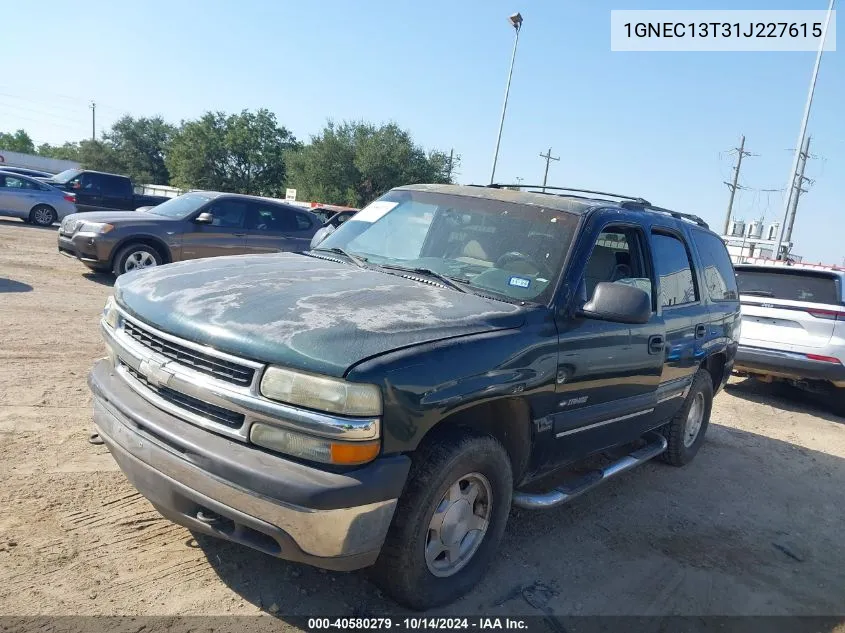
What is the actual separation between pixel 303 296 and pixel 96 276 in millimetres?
9157

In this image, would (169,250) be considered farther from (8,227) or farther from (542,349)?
(8,227)

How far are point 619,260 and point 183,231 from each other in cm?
807

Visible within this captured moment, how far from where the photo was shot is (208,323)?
2.70 metres

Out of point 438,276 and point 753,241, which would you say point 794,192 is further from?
point 438,276

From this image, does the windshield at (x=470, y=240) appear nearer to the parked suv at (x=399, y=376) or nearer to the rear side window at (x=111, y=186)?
the parked suv at (x=399, y=376)

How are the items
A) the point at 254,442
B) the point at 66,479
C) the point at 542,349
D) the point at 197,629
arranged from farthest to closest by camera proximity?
1. the point at 66,479
2. the point at 542,349
3. the point at 197,629
4. the point at 254,442

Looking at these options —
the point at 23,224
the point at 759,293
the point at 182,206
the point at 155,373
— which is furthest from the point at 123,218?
the point at 23,224

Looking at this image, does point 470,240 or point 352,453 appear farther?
point 470,240

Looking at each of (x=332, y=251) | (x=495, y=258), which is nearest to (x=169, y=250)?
(x=332, y=251)

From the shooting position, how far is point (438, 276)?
3.64 m

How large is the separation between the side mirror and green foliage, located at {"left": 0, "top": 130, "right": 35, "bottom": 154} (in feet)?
407

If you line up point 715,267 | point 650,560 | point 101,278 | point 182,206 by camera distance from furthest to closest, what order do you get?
point 182,206
point 101,278
point 715,267
point 650,560

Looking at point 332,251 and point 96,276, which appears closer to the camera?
point 332,251

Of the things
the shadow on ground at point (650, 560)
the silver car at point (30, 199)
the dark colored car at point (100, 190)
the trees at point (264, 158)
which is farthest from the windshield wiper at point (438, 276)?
the trees at point (264, 158)
